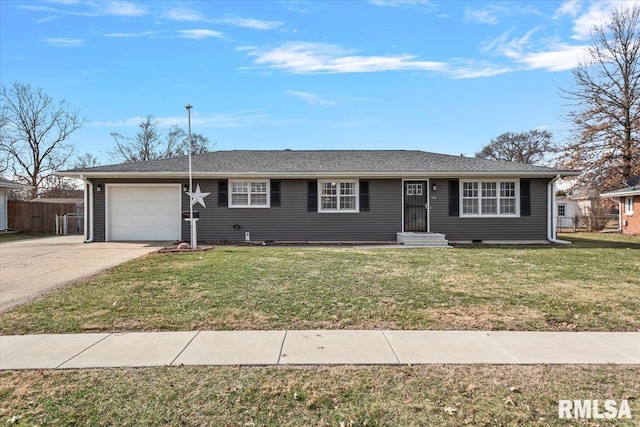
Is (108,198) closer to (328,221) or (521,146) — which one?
(328,221)

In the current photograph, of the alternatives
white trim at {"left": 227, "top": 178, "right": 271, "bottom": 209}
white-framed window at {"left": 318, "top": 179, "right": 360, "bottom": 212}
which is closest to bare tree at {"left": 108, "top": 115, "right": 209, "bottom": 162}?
white trim at {"left": 227, "top": 178, "right": 271, "bottom": 209}

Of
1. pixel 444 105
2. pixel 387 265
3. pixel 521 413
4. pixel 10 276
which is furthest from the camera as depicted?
pixel 444 105

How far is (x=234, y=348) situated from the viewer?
3.96 metres

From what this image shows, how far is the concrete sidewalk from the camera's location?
3.63 metres

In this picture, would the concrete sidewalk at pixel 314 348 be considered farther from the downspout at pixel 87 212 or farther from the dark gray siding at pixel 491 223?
the downspout at pixel 87 212

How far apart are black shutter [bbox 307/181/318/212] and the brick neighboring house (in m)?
17.5

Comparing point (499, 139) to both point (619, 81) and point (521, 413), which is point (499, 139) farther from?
point (521, 413)

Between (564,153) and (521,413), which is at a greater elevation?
(564,153)

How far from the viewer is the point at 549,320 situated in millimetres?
4922

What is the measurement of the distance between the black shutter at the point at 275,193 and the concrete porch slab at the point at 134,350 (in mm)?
10408

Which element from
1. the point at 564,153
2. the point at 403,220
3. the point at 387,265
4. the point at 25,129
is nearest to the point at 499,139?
the point at 564,153

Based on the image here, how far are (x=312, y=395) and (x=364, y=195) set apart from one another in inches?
477

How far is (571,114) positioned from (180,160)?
25769 millimetres

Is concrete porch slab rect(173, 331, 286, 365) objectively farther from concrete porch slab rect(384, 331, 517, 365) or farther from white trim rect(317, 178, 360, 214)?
white trim rect(317, 178, 360, 214)
